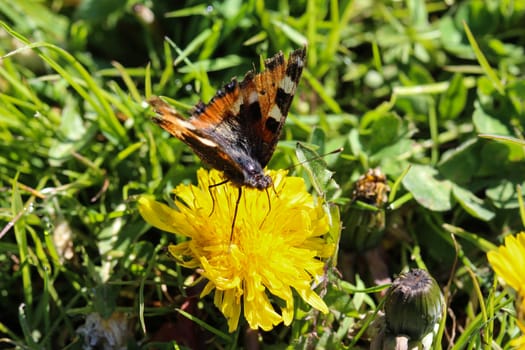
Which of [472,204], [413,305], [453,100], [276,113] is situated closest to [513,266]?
[413,305]

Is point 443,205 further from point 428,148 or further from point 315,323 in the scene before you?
point 315,323

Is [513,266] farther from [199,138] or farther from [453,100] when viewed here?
[453,100]

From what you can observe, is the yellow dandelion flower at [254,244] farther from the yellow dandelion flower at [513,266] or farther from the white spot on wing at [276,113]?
the yellow dandelion flower at [513,266]

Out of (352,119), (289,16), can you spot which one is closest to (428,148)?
(352,119)

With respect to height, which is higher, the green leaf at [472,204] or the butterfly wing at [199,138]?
the butterfly wing at [199,138]

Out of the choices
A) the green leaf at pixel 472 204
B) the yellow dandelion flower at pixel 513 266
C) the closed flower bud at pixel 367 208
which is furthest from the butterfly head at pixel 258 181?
the green leaf at pixel 472 204

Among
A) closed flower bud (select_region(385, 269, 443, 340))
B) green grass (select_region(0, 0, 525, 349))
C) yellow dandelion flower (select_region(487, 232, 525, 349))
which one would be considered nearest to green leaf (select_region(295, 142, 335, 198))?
green grass (select_region(0, 0, 525, 349))
